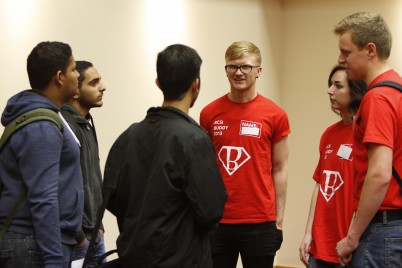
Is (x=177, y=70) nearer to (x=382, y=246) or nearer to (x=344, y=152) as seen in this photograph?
(x=382, y=246)

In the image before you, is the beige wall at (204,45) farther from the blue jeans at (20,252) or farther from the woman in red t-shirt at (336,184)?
the woman in red t-shirt at (336,184)

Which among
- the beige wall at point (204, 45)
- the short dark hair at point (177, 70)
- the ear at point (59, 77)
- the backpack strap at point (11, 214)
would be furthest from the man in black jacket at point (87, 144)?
the short dark hair at point (177, 70)

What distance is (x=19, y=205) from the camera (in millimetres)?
2213

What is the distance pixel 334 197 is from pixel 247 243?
556mm

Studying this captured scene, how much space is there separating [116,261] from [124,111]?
2097 mm

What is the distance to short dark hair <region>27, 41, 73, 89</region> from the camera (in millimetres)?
2377

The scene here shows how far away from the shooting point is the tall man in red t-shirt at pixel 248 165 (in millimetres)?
3174

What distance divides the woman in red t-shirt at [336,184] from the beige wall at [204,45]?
5.28ft

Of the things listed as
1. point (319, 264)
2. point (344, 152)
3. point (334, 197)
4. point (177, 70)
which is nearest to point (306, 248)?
point (319, 264)

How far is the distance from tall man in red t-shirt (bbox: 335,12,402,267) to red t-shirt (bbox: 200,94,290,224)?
0.95 meters

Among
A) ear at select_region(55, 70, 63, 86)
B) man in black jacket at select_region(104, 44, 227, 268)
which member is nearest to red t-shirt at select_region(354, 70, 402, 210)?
man in black jacket at select_region(104, 44, 227, 268)

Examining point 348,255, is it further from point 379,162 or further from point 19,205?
point 19,205

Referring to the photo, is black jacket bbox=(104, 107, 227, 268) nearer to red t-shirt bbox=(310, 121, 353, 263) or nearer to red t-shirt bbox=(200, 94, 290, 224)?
red t-shirt bbox=(310, 121, 353, 263)

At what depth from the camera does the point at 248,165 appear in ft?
10.5
